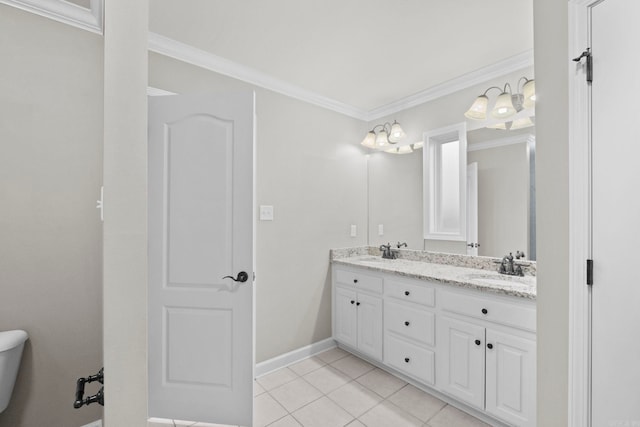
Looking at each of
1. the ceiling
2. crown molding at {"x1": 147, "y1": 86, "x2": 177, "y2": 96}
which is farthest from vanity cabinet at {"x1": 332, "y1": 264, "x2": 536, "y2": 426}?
crown molding at {"x1": 147, "y1": 86, "x2": 177, "y2": 96}

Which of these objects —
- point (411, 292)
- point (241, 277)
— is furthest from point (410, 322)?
point (241, 277)

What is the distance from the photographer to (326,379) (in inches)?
89.8

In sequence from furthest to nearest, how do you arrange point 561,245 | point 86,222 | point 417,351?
point 417,351
point 86,222
point 561,245

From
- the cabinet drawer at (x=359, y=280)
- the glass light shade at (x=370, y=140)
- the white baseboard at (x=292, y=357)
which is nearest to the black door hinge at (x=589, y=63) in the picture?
the cabinet drawer at (x=359, y=280)

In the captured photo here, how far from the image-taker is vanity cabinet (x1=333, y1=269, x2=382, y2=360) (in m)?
2.40

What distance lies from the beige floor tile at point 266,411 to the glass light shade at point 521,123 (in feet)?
8.80

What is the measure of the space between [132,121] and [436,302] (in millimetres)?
2093

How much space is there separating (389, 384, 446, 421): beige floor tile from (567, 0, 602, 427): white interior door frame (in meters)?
1.04

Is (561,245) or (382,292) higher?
(561,245)

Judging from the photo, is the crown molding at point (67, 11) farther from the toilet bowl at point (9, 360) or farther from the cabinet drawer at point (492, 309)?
the cabinet drawer at point (492, 309)

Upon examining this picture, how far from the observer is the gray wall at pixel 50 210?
1469 millimetres

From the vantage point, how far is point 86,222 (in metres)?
1.65

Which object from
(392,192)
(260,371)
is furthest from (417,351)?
(392,192)

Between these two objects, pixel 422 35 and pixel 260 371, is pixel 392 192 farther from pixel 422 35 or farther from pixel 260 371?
pixel 260 371
